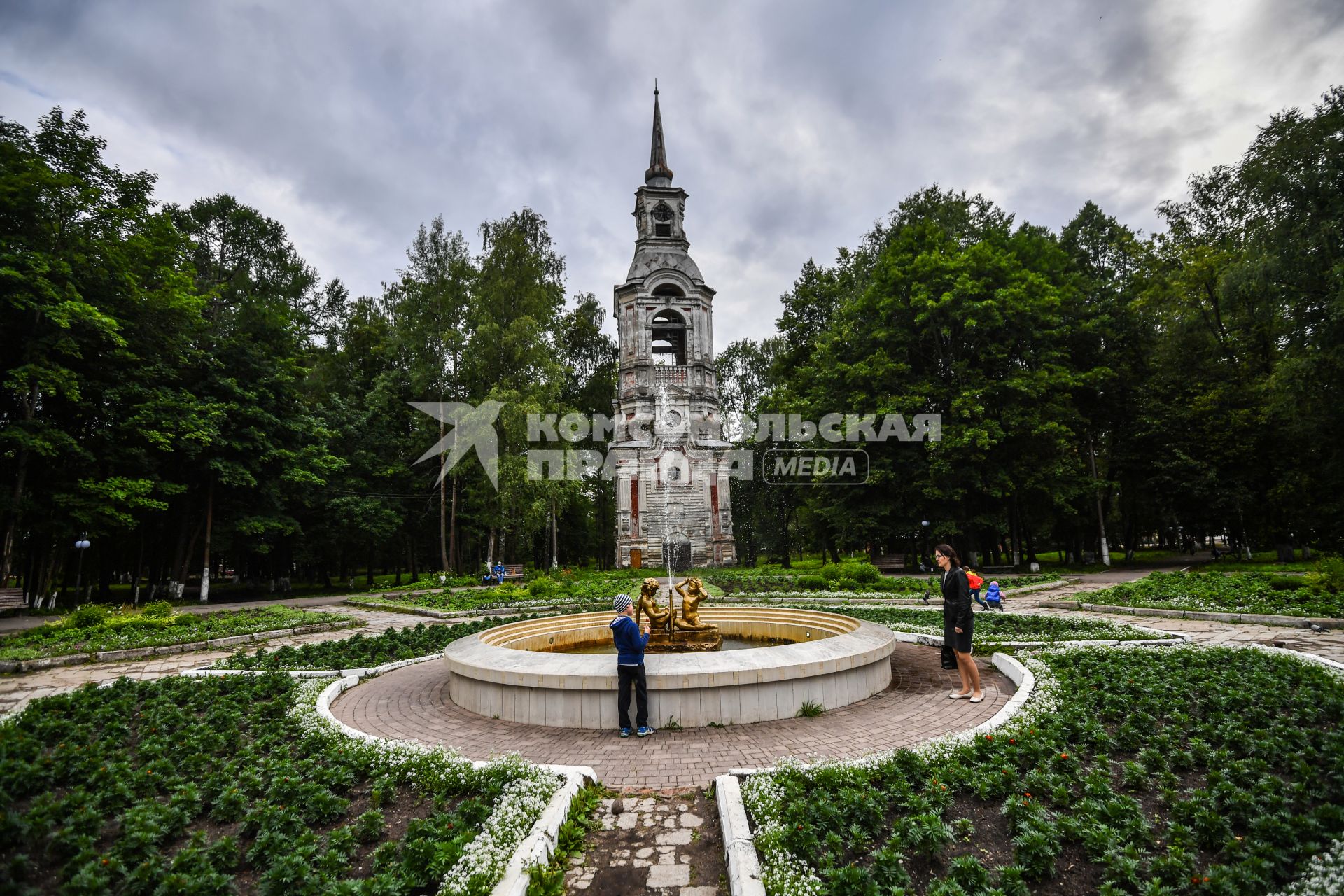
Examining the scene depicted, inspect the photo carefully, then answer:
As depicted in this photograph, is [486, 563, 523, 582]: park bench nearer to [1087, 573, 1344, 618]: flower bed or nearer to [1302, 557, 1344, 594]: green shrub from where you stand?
[1087, 573, 1344, 618]: flower bed

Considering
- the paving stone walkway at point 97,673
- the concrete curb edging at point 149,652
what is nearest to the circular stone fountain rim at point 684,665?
the paving stone walkway at point 97,673

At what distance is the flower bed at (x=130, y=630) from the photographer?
11508 mm

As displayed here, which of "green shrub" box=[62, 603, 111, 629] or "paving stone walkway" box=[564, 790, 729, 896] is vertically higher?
"green shrub" box=[62, 603, 111, 629]

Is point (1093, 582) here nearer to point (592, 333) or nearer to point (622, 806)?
point (622, 806)

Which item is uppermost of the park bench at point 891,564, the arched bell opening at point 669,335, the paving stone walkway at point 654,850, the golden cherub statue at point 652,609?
the arched bell opening at point 669,335

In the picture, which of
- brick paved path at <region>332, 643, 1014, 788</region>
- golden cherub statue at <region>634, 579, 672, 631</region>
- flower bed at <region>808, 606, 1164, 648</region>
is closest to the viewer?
brick paved path at <region>332, 643, 1014, 788</region>

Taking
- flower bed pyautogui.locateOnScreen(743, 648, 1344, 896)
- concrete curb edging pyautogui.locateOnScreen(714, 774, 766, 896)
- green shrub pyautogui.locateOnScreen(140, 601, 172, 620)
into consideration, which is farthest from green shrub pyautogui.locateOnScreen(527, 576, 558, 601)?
flower bed pyautogui.locateOnScreen(743, 648, 1344, 896)

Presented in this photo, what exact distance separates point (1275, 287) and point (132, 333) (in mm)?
37183

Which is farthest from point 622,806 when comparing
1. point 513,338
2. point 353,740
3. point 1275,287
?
point 513,338

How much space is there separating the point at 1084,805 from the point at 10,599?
2681cm

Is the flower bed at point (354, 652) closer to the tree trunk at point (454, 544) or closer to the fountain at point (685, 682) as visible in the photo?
the fountain at point (685, 682)

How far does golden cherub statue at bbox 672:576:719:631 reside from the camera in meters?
9.78

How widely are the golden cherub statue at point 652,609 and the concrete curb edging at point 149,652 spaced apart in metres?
9.49

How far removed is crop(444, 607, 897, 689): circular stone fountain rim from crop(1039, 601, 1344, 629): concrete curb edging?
29.1ft
